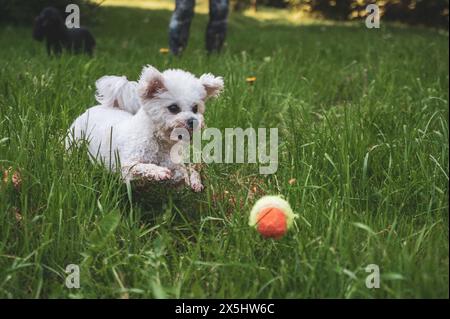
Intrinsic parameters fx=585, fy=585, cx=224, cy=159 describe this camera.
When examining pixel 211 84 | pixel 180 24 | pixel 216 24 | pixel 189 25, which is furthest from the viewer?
pixel 216 24

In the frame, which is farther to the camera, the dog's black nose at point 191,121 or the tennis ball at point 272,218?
the dog's black nose at point 191,121

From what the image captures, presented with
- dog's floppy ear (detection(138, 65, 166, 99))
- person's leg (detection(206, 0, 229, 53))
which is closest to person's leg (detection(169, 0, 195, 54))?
person's leg (detection(206, 0, 229, 53))

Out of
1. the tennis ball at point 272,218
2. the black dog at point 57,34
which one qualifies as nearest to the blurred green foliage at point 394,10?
the black dog at point 57,34

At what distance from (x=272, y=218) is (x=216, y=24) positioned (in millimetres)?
4388

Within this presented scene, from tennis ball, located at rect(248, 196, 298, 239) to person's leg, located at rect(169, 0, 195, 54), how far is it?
3.88 meters

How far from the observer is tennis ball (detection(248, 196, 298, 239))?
6.39 ft

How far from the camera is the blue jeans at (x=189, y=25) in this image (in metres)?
5.59

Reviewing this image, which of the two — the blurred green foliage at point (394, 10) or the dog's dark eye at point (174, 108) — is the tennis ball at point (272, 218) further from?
the blurred green foliage at point (394, 10)

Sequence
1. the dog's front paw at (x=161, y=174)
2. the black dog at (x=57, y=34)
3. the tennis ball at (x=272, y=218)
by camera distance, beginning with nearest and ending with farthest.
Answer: the tennis ball at (x=272, y=218) → the dog's front paw at (x=161, y=174) → the black dog at (x=57, y=34)

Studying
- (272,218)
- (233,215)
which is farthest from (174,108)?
(272,218)

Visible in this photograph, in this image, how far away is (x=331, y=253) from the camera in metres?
1.77

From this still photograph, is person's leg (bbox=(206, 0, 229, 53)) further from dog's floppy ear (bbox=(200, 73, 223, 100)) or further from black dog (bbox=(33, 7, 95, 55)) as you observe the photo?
dog's floppy ear (bbox=(200, 73, 223, 100))

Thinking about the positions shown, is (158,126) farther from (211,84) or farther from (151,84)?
(211,84)

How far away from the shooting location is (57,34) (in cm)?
580
